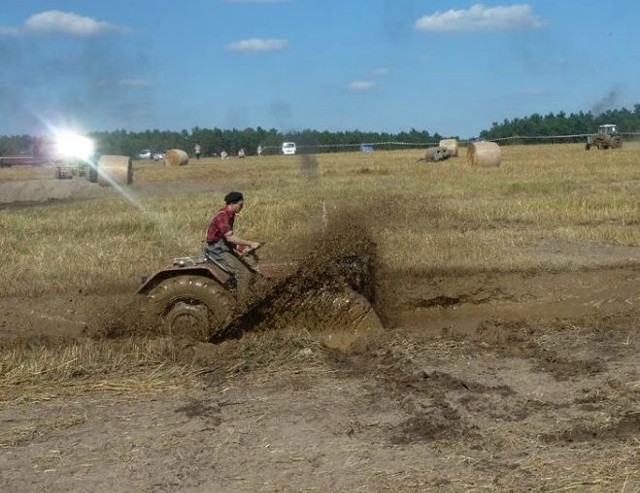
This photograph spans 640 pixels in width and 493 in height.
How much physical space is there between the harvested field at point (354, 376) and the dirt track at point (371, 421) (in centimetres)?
2

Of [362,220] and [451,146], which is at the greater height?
[451,146]

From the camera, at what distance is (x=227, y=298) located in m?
7.73

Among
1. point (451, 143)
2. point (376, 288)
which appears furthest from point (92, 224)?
point (451, 143)

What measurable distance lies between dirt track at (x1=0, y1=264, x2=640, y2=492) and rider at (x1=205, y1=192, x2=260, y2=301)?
59 centimetres

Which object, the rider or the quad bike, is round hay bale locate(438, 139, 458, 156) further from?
the rider

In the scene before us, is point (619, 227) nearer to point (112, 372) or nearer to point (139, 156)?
point (112, 372)

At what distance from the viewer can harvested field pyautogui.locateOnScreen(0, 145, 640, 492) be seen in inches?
183

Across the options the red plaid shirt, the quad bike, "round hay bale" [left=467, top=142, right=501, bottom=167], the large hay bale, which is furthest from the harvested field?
the large hay bale

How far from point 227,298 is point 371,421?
2705 mm

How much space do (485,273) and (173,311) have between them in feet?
15.3

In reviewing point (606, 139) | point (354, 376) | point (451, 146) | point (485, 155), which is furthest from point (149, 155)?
point (354, 376)

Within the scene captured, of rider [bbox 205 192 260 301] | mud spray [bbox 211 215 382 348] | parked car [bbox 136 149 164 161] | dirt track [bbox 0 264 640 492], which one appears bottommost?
dirt track [bbox 0 264 640 492]

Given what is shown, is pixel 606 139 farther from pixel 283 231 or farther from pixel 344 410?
pixel 344 410

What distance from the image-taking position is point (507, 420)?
534cm
